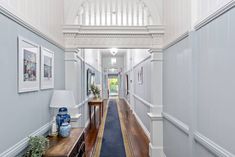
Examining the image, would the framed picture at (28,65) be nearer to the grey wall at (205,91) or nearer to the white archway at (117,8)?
the white archway at (117,8)

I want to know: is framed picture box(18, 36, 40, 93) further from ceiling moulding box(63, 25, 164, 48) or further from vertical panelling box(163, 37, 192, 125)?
vertical panelling box(163, 37, 192, 125)

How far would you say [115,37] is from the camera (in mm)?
3980

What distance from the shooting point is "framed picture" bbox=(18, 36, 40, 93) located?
2.01 meters

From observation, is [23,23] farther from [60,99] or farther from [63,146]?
[63,146]

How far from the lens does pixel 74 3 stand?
395cm

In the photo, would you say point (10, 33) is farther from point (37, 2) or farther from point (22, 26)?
point (37, 2)

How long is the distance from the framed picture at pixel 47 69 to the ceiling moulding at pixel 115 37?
965mm

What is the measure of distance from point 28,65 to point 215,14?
195 cm

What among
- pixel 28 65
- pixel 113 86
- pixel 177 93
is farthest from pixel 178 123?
pixel 113 86

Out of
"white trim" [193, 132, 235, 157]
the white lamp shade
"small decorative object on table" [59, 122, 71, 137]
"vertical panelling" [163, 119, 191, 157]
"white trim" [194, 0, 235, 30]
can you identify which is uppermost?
"white trim" [194, 0, 235, 30]

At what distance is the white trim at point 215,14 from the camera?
1.58 meters

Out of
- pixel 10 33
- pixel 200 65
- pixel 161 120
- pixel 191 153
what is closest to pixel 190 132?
pixel 191 153

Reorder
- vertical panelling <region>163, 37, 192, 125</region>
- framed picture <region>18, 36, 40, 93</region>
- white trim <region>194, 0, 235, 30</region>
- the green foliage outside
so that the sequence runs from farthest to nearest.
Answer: the green foliage outside, vertical panelling <region>163, 37, 192, 125</region>, framed picture <region>18, 36, 40, 93</region>, white trim <region>194, 0, 235, 30</region>

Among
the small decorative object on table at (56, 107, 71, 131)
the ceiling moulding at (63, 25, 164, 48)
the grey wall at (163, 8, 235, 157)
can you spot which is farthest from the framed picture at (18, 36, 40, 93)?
the grey wall at (163, 8, 235, 157)
